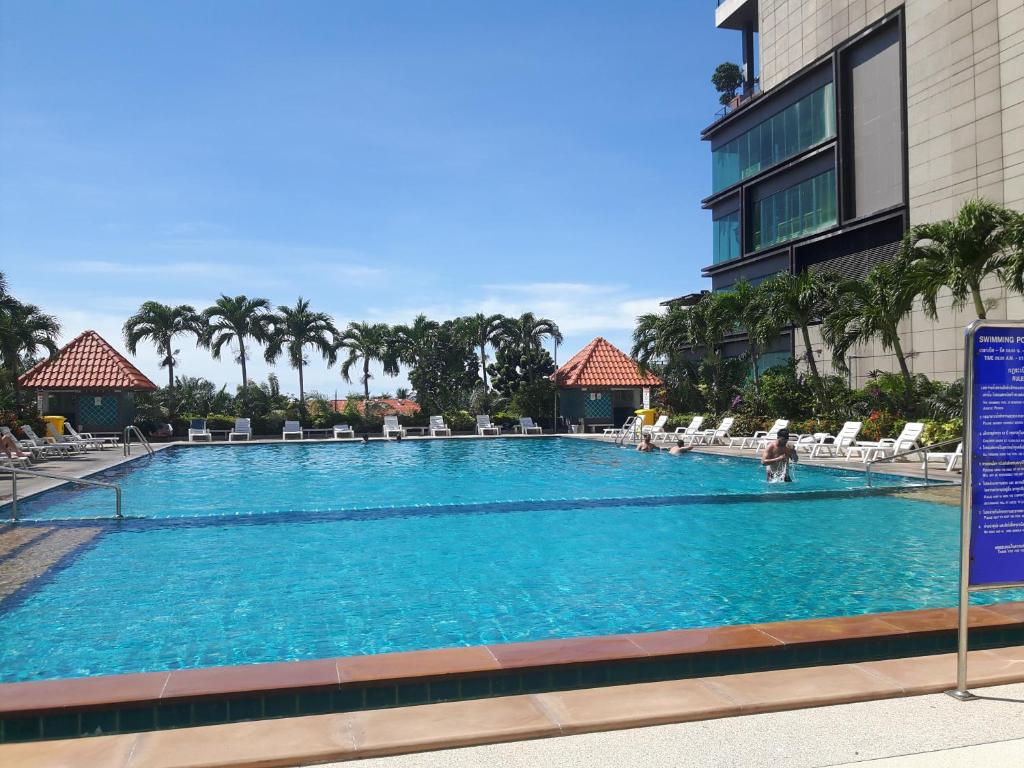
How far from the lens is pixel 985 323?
4066mm

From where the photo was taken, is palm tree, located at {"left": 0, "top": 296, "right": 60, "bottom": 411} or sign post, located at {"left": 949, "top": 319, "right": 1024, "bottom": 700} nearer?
sign post, located at {"left": 949, "top": 319, "right": 1024, "bottom": 700}

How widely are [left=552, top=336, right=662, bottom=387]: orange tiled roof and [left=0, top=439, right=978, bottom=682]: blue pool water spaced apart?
19893 millimetres

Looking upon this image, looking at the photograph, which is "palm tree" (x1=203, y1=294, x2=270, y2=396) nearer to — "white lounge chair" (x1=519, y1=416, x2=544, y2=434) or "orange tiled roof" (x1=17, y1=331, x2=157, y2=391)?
"orange tiled roof" (x1=17, y1=331, x2=157, y2=391)

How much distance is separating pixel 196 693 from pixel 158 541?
621 centimetres

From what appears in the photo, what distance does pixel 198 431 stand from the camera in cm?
2912

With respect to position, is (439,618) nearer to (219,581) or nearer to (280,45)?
(219,581)

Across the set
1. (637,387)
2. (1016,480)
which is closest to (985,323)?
(1016,480)

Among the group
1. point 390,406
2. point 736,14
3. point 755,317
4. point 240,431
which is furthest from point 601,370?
point 736,14

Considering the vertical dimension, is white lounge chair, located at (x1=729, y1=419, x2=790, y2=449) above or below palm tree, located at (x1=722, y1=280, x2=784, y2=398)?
below

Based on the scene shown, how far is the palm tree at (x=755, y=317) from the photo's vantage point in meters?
24.6

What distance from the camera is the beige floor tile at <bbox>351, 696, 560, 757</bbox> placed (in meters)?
3.54

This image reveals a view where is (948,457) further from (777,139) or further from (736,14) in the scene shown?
(736,14)

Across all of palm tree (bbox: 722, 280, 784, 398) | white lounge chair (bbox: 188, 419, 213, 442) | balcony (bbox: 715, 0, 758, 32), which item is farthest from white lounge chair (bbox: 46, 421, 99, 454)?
balcony (bbox: 715, 0, 758, 32)

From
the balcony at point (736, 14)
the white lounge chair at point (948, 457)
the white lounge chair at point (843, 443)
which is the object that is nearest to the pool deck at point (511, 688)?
the white lounge chair at point (948, 457)
